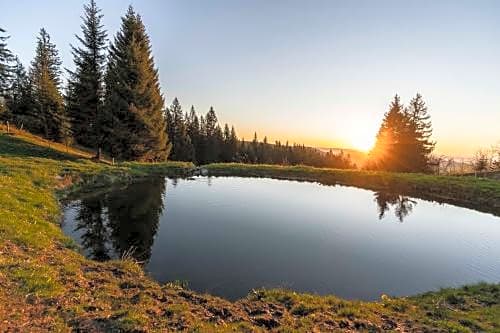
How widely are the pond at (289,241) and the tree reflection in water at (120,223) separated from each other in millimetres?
46

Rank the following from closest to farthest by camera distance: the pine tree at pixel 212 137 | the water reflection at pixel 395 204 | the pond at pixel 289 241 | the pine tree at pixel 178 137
→ the pond at pixel 289 241
the water reflection at pixel 395 204
the pine tree at pixel 178 137
the pine tree at pixel 212 137

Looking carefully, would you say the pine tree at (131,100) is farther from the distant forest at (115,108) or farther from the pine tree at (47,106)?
the pine tree at (47,106)

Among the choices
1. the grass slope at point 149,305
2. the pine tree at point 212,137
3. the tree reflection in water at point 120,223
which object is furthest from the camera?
the pine tree at point 212,137

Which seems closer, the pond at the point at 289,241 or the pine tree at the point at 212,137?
the pond at the point at 289,241

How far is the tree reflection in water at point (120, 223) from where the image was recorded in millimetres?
11117

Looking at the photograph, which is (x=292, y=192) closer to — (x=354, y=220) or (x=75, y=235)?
(x=354, y=220)

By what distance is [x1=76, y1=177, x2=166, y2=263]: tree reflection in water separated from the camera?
36.5ft

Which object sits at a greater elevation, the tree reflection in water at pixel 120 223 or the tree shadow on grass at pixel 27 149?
the tree shadow on grass at pixel 27 149

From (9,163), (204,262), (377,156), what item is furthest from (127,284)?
(377,156)

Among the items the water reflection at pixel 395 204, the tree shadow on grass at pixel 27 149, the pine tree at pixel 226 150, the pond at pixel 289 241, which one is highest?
the pine tree at pixel 226 150

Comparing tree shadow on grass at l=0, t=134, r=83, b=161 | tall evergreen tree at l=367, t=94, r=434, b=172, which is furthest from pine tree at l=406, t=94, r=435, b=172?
tree shadow on grass at l=0, t=134, r=83, b=161

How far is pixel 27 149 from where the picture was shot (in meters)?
30.4

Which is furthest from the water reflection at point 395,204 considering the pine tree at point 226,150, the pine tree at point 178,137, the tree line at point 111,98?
the pine tree at point 226,150

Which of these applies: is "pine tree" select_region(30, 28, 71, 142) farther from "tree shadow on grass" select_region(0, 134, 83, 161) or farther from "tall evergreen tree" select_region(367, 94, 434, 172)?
"tall evergreen tree" select_region(367, 94, 434, 172)
